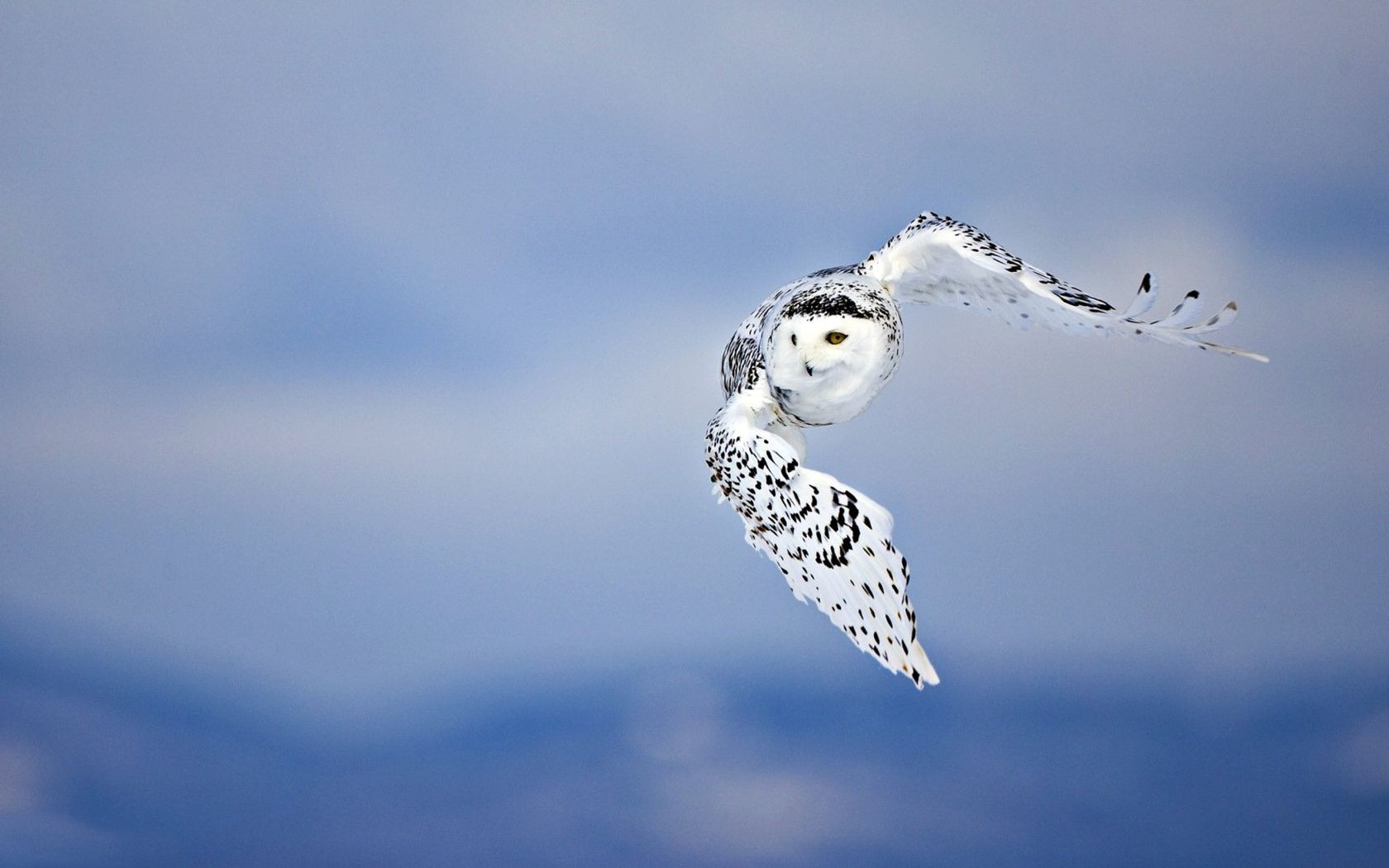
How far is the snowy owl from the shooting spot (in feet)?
8.27

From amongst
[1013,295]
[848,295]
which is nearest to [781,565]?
[848,295]

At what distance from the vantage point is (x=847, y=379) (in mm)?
2801

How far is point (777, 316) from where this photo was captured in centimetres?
285

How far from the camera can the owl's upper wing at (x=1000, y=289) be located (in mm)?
2709

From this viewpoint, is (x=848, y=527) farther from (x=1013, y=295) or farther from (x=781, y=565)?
(x=1013, y=295)

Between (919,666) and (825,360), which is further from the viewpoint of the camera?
(825,360)

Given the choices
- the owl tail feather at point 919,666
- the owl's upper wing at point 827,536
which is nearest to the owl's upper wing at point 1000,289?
the owl's upper wing at point 827,536

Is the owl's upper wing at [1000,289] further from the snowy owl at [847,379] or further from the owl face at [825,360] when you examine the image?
the owl face at [825,360]

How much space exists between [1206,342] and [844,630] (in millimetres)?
947

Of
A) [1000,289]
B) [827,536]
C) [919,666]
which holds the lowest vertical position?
[919,666]

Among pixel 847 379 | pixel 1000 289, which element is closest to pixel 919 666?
pixel 847 379

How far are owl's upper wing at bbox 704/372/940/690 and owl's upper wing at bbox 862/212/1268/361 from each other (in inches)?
27.5

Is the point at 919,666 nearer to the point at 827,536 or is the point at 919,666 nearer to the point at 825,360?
the point at 827,536

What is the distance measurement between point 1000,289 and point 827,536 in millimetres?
931
